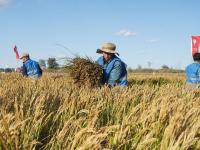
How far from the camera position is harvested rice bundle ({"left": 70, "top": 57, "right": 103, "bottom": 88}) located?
24.7 ft

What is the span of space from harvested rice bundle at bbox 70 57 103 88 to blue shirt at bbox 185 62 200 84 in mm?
2432

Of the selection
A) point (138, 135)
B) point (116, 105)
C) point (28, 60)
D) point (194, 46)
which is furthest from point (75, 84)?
point (194, 46)

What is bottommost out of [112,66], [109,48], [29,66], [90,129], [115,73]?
[90,129]

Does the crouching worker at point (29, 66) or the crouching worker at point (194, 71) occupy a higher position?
the crouching worker at point (29, 66)

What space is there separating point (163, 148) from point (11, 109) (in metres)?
1.52

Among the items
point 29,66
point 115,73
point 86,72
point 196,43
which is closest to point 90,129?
point 86,72

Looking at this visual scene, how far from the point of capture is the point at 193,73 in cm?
922

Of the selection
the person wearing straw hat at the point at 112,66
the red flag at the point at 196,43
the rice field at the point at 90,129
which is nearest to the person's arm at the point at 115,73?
the person wearing straw hat at the point at 112,66

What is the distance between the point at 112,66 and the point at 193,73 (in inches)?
90.3

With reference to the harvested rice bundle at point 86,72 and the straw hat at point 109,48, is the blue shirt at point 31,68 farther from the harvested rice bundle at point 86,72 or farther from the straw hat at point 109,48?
the straw hat at point 109,48

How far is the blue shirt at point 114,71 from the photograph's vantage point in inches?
303

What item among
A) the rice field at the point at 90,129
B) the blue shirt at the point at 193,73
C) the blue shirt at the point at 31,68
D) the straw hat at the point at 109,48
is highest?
the straw hat at the point at 109,48

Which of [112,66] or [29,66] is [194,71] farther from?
[29,66]

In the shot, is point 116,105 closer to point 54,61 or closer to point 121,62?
point 121,62
